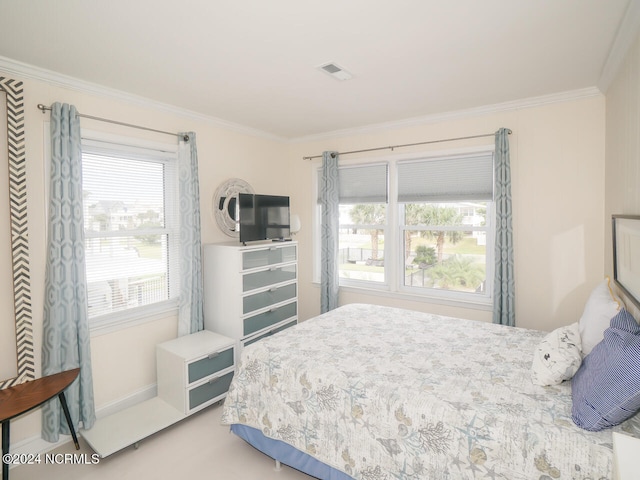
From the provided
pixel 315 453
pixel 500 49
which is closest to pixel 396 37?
pixel 500 49

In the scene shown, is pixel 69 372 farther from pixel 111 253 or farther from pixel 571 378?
pixel 571 378

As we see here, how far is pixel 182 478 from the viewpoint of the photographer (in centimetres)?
220

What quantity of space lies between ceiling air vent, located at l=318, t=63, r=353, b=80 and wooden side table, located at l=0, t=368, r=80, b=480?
275 centimetres

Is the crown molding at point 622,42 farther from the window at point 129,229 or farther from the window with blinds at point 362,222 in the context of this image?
the window at point 129,229

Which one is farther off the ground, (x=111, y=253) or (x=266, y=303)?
(x=111, y=253)

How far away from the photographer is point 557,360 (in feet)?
6.01

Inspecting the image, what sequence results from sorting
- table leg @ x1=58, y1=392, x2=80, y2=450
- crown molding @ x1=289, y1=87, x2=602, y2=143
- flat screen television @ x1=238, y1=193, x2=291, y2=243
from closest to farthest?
table leg @ x1=58, y1=392, x2=80, y2=450 < crown molding @ x1=289, y1=87, x2=602, y2=143 < flat screen television @ x1=238, y1=193, x2=291, y2=243

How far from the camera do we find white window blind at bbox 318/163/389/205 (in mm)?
4098

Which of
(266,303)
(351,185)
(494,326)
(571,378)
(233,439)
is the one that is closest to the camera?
(571,378)

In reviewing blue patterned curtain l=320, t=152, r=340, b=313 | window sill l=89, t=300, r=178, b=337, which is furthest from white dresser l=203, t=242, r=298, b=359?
blue patterned curtain l=320, t=152, r=340, b=313

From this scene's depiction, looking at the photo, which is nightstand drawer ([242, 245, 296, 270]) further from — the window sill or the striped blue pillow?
the striped blue pillow

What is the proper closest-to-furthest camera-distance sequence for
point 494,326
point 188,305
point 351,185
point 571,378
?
point 571,378
point 494,326
point 188,305
point 351,185

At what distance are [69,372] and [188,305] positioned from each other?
1.05 metres

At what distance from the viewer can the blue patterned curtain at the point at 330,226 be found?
4277 millimetres
